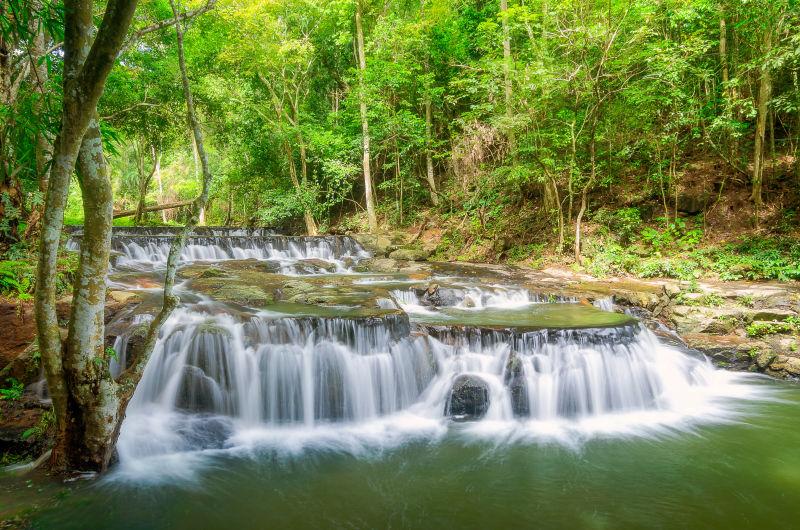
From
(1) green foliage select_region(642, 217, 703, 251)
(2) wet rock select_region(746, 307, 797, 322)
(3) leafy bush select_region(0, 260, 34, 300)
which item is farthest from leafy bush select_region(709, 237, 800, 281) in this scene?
(3) leafy bush select_region(0, 260, 34, 300)

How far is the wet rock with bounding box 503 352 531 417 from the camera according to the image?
6.43m

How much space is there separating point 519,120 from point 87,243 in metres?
11.3

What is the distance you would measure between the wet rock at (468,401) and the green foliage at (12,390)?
5135 millimetres

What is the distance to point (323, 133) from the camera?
64.1 ft

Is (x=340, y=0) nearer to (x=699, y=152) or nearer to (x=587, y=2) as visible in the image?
(x=587, y=2)

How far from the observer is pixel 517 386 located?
653 cm

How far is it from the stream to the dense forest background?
3165mm

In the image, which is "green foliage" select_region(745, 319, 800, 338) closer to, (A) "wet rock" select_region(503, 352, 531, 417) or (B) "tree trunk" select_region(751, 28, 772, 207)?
(A) "wet rock" select_region(503, 352, 531, 417)

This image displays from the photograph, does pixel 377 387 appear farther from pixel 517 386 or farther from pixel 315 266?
pixel 315 266

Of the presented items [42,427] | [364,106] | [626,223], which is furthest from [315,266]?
[626,223]

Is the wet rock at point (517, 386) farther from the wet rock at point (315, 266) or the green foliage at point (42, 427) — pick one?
the wet rock at point (315, 266)

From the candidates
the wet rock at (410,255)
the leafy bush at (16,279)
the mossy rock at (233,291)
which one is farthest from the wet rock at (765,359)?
the leafy bush at (16,279)

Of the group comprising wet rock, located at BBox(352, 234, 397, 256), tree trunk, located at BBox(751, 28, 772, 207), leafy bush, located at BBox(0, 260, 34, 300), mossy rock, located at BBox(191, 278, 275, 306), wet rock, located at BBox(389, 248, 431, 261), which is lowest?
mossy rock, located at BBox(191, 278, 275, 306)

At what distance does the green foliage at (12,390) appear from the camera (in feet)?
15.5
